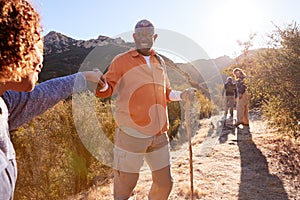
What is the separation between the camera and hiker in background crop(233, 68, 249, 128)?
31.0 ft

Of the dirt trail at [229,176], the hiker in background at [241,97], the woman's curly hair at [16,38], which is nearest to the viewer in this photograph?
the woman's curly hair at [16,38]

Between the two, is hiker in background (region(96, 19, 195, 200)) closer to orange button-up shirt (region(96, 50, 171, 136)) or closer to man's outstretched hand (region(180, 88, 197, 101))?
orange button-up shirt (region(96, 50, 171, 136))

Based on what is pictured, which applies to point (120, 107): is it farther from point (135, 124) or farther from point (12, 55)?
point (12, 55)

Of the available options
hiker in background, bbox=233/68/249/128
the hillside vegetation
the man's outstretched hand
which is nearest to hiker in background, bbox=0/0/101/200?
the man's outstretched hand

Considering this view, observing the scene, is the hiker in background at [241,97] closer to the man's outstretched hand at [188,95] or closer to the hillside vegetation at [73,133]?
the hillside vegetation at [73,133]

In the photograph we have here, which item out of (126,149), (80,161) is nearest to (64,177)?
(80,161)

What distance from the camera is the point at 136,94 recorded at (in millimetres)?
2865

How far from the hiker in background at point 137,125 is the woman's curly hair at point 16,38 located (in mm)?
1719

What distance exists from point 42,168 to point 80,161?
0.85 m

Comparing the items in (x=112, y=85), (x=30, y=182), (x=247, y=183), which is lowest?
(x=30, y=182)

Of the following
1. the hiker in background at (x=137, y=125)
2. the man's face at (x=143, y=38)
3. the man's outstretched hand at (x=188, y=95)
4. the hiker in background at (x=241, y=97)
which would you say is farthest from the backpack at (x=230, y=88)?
the hiker in background at (x=137, y=125)

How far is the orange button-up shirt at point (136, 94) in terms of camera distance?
112 inches

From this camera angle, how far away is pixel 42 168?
24.1 ft

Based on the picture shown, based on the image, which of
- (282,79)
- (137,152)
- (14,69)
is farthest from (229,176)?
(14,69)
